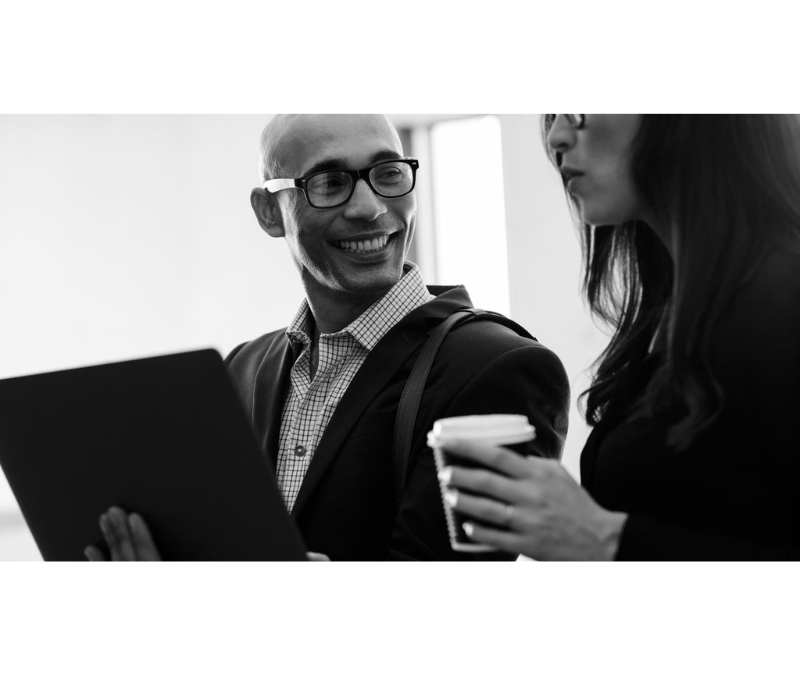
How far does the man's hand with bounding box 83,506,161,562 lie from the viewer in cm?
129

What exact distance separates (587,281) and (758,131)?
35 cm

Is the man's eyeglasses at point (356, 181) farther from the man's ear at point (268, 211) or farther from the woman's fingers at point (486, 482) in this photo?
the woman's fingers at point (486, 482)

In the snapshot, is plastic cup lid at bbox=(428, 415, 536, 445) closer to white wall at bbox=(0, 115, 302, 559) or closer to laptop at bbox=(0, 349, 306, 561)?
laptop at bbox=(0, 349, 306, 561)

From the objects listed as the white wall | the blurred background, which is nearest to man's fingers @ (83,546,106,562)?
the blurred background

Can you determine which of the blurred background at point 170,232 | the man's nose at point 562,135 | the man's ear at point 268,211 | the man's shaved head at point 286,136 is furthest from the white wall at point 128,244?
the man's nose at point 562,135

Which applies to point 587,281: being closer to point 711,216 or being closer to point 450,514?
point 711,216

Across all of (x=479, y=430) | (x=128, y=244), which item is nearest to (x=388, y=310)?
(x=479, y=430)

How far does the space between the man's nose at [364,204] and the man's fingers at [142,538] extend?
26.2 inches

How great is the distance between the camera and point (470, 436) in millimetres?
1053

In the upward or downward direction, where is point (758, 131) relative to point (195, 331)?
upward

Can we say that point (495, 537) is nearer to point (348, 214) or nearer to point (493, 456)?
point (493, 456)
